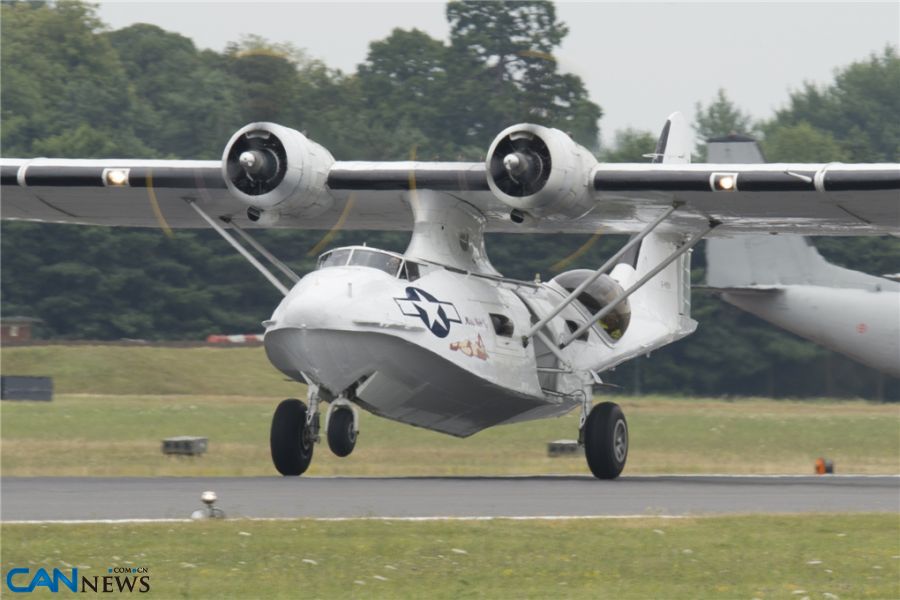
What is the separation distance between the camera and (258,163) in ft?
69.6

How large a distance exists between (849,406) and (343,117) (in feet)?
74.2

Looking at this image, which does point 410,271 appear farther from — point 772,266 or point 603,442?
point 772,266

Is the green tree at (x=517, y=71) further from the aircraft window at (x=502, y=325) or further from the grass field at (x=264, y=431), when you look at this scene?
the grass field at (x=264, y=431)

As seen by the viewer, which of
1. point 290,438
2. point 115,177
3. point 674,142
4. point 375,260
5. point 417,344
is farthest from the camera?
point 674,142

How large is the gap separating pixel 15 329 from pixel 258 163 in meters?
38.4

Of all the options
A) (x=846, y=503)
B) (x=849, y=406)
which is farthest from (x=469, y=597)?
(x=849, y=406)

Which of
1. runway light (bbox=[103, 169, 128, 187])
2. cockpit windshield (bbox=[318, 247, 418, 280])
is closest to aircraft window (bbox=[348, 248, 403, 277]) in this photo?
cockpit windshield (bbox=[318, 247, 418, 280])

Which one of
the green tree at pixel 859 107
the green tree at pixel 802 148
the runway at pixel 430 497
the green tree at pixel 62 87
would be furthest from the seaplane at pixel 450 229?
the green tree at pixel 859 107

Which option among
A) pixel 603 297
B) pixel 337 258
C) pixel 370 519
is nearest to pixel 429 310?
pixel 337 258

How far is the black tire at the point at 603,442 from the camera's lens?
2208cm

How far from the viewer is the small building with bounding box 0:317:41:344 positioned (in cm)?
5656

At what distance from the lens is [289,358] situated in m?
19.3

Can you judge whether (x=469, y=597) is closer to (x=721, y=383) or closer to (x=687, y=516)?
(x=687, y=516)

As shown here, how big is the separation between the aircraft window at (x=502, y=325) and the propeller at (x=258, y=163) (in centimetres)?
346
